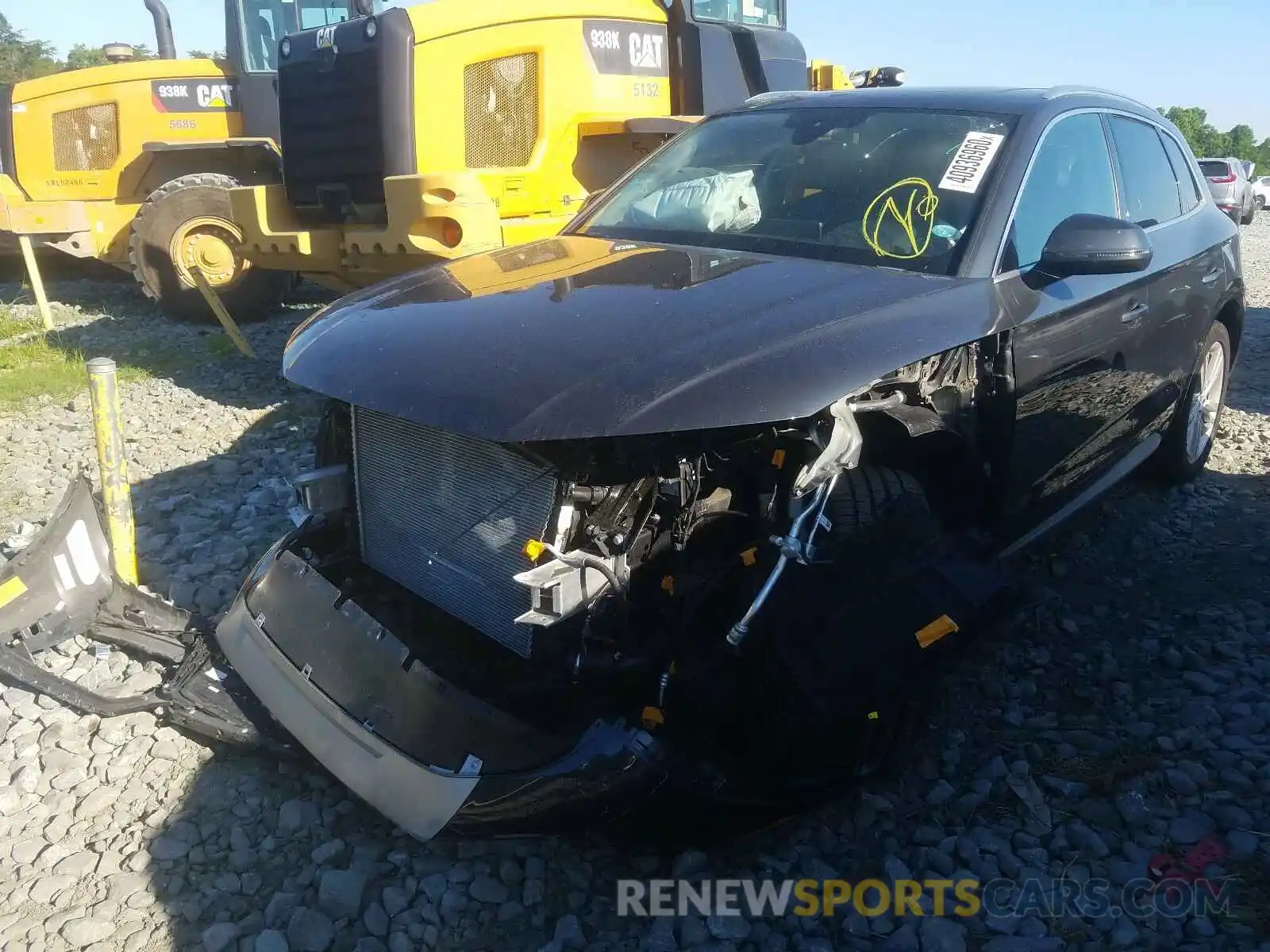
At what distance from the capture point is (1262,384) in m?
6.97

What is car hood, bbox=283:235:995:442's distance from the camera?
2.17 meters

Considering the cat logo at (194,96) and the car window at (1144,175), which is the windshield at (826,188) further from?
the cat logo at (194,96)

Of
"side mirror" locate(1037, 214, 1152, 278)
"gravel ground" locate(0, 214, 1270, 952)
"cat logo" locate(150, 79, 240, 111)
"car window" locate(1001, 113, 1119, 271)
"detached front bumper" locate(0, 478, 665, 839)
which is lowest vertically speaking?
"gravel ground" locate(0, 214, 1270, 952)

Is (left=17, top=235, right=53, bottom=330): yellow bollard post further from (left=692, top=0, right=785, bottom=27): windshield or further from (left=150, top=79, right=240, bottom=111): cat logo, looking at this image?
(left=692, top=0, right=785, bottom=27): windshield

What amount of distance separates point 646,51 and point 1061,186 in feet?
14.5

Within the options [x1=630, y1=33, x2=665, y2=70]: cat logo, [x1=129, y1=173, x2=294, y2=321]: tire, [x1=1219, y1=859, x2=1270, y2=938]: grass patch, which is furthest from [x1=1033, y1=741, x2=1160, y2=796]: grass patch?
[x1=129, y1=173, x2=294, y2=321]: tire

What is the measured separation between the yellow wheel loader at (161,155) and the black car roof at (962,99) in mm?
5888

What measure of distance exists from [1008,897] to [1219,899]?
1.61 ft

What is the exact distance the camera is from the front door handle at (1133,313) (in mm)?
3436

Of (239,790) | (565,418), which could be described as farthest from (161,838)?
(565,418)

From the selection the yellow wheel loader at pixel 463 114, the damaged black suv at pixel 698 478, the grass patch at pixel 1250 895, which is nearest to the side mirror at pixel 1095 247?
the damaged black suv at pixel 698 478

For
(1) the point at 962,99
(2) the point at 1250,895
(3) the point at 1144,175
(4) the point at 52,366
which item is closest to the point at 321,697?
(2) the point at 1250,895

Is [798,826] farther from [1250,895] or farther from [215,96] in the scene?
[215,96]

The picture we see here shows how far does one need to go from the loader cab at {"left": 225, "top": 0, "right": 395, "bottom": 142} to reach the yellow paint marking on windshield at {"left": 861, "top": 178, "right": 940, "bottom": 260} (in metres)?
6.61
